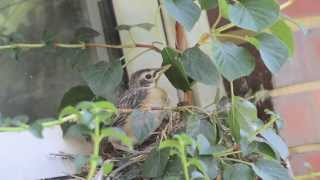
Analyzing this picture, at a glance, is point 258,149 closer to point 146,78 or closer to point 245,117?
point 245,117

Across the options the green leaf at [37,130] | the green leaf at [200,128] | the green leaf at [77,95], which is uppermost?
the green leaf at [77,95]

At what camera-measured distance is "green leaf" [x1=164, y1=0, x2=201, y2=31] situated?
0.87 meters

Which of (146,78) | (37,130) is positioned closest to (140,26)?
(146,78)

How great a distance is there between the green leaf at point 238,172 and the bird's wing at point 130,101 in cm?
18

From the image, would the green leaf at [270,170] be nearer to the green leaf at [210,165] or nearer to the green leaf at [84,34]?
the green leaf at [210,165]

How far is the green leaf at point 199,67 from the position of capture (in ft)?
3.05

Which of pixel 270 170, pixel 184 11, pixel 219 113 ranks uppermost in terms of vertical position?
pixel 184 11

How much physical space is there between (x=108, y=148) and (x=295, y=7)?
40 cm

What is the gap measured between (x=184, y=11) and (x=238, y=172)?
0.22 m

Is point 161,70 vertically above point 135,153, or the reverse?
point 161,70

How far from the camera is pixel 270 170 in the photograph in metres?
0.89

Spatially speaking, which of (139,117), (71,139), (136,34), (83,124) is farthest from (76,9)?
(83,124)

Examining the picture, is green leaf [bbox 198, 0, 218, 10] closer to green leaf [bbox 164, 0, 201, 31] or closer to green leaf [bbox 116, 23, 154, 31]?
green leaf [bbox 164, 0, 201, 31]

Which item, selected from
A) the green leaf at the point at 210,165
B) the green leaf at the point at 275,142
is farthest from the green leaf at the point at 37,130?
the green leaf at the point at 275,142
